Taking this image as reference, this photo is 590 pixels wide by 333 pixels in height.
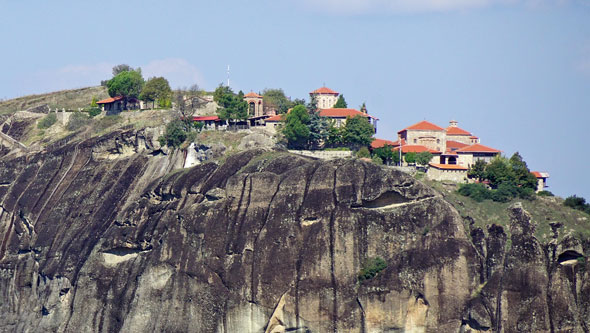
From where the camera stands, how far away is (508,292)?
11125 cm

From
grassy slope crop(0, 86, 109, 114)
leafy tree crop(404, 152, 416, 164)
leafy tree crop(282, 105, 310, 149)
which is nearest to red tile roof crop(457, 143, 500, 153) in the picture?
A: leafy tree crop(404, 152, 416, 164)

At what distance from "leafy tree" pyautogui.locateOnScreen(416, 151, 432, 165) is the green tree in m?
36.8

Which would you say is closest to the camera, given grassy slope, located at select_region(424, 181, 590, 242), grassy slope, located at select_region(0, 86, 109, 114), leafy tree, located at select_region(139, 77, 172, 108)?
grassy slope, located at select_region(424, 181, 590, 242)

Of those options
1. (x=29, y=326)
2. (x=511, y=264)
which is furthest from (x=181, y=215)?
(x=511, y=264)

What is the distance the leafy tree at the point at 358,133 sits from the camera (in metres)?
134

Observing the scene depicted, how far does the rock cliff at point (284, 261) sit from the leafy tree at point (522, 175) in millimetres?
10154

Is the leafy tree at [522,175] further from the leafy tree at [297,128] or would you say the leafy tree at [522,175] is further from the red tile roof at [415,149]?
the leafy tree at [297,128]

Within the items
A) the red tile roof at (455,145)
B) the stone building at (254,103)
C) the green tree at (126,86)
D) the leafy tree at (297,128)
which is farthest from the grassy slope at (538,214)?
the green tree at (126,86)

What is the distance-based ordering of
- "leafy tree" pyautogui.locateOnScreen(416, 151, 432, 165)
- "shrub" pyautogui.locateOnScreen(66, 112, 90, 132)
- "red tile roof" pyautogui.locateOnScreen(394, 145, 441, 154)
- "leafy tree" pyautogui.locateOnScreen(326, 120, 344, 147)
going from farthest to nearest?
1. "shrub" pyautogui.locateOnScreen(66, 112, 90, 132)
2. "leafy tree" pyautogui.locateOnScreen(326, 120, 344, 147)
3. "red tile roof" pyautogui.locateOnScreen(394, 145, 441, 154)
4. "leafy tree" pyautogui.locateOnScreen(416, 151, 432, 165)

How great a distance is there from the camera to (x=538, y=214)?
380ft

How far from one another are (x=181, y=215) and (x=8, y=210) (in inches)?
973

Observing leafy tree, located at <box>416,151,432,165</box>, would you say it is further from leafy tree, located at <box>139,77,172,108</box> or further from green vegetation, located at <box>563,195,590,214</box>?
leafy tree, located at <box>139,77,172,108</box>

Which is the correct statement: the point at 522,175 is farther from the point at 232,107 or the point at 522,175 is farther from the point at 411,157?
the point at 232,107

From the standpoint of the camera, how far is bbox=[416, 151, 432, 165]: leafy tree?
130 metres
